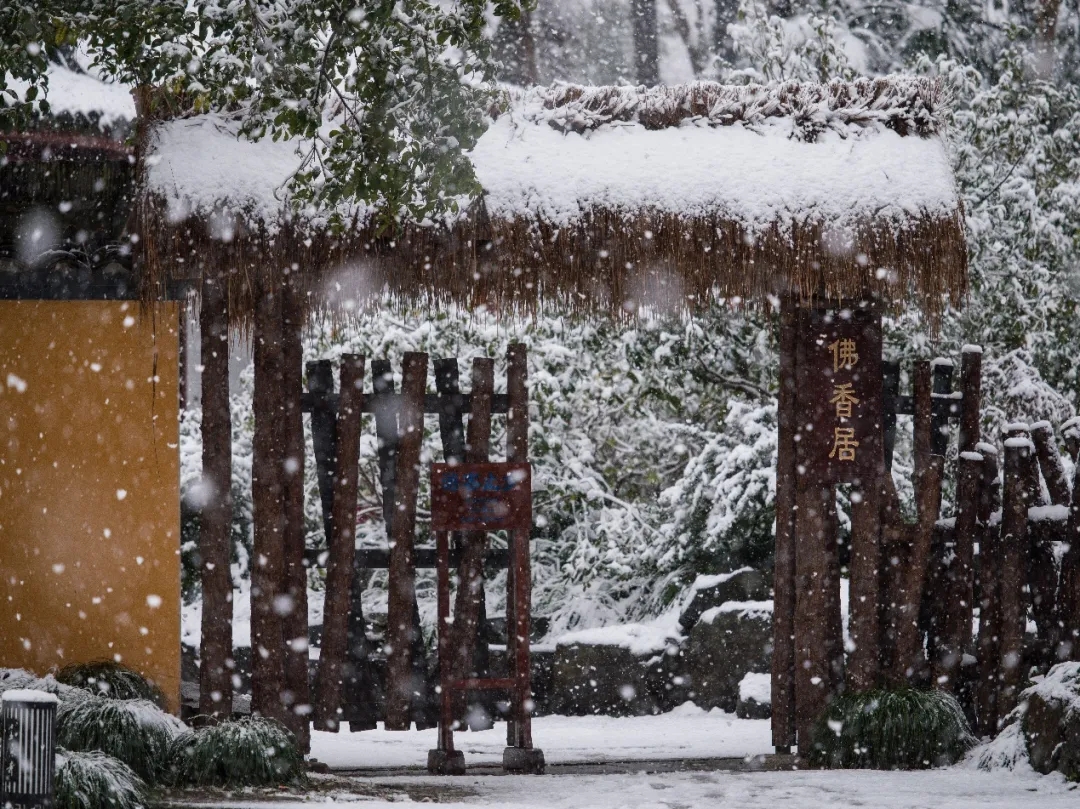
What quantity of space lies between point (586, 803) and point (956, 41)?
431 inches

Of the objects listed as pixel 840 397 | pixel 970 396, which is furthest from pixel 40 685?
pixel 970 396

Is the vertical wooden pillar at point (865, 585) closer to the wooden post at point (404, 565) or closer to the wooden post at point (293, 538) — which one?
the wooden post at point (404, 565)

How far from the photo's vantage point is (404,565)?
6.59 meters

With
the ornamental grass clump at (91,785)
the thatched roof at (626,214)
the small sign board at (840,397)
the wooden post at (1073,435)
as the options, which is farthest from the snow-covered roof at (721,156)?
the ornamental grass clump at (91,785)

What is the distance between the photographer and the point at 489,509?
636cm

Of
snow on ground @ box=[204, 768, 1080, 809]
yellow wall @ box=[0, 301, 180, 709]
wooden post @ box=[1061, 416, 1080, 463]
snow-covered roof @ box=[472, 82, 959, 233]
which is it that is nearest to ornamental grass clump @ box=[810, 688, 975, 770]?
snow on ground @ box=[204, 768, 1080, 809]

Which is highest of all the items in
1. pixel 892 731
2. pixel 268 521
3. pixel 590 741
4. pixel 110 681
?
pixel 268 521

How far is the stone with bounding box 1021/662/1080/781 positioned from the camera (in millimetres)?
5543

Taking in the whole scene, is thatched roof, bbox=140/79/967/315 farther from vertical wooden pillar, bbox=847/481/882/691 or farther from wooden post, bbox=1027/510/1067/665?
wooden post, bbox=1027/510/1067/665

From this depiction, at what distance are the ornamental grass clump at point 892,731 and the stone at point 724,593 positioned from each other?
13.4 ft

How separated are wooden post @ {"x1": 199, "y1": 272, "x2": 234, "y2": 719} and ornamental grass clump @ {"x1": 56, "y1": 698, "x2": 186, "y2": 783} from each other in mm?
865

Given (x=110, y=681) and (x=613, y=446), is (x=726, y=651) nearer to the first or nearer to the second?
(x=613, y=446)

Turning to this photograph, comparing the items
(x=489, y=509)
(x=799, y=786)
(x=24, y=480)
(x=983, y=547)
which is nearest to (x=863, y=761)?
(x=799, y=786)

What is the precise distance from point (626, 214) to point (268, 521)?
2.31 metres
